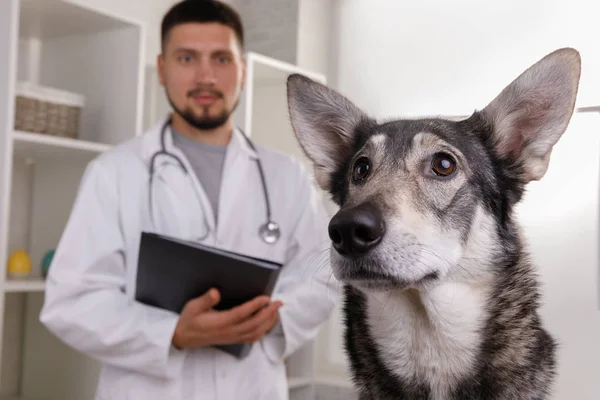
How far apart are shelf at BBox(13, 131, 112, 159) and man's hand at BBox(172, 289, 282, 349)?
1020 mm

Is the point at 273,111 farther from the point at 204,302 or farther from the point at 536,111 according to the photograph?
the point at 536,111

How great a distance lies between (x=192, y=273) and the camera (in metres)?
1.82

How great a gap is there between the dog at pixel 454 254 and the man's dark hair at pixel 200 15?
32.9 inches

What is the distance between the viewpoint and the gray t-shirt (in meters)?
2.22

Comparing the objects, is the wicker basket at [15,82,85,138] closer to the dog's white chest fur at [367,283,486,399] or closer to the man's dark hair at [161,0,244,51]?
the man's dark hair at [161,0,244,51]

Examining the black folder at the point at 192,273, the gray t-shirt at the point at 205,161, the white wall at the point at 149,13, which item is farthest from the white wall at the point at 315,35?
the black folder at the point at 192,273

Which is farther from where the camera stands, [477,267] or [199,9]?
[199,9]

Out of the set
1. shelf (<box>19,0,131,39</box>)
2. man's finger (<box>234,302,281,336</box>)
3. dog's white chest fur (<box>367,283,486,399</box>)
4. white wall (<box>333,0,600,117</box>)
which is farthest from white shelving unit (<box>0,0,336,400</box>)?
dog's white chest fur (<box>367,283,486,399</box>)

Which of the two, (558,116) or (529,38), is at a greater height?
(529,38)

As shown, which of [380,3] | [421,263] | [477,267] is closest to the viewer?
[421,263]

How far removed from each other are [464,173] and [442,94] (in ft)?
7.32

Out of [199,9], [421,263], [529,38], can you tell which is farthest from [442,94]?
[421,263]

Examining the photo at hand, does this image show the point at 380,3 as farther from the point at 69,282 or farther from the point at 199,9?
the point at 69,282

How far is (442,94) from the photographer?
11.5ft
